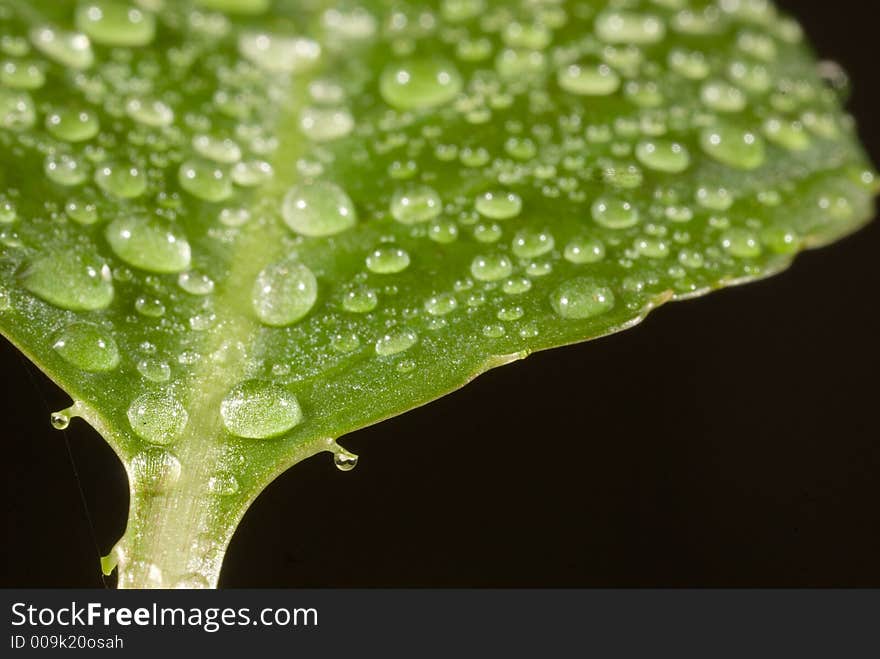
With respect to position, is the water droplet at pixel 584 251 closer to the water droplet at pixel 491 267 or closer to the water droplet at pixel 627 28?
the water droplet at pixel 491 267

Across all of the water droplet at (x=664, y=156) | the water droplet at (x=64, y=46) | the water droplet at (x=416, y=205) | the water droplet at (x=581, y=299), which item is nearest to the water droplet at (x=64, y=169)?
the water droplet at (x=64, y=46)

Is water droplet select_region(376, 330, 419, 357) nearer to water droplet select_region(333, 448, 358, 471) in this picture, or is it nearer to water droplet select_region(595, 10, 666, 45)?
water droplet select_region(333, 448, 358, 471)

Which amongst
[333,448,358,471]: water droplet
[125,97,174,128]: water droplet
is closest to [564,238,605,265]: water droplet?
[333,448,358,471]: water droplet

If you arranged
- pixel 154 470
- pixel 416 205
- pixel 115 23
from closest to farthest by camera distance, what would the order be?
pixel 154 470 → pixel 416 205 → pixel 115 23

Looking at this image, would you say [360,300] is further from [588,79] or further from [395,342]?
[588,79]

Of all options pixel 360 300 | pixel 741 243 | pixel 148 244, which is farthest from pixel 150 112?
pixel 741 243
